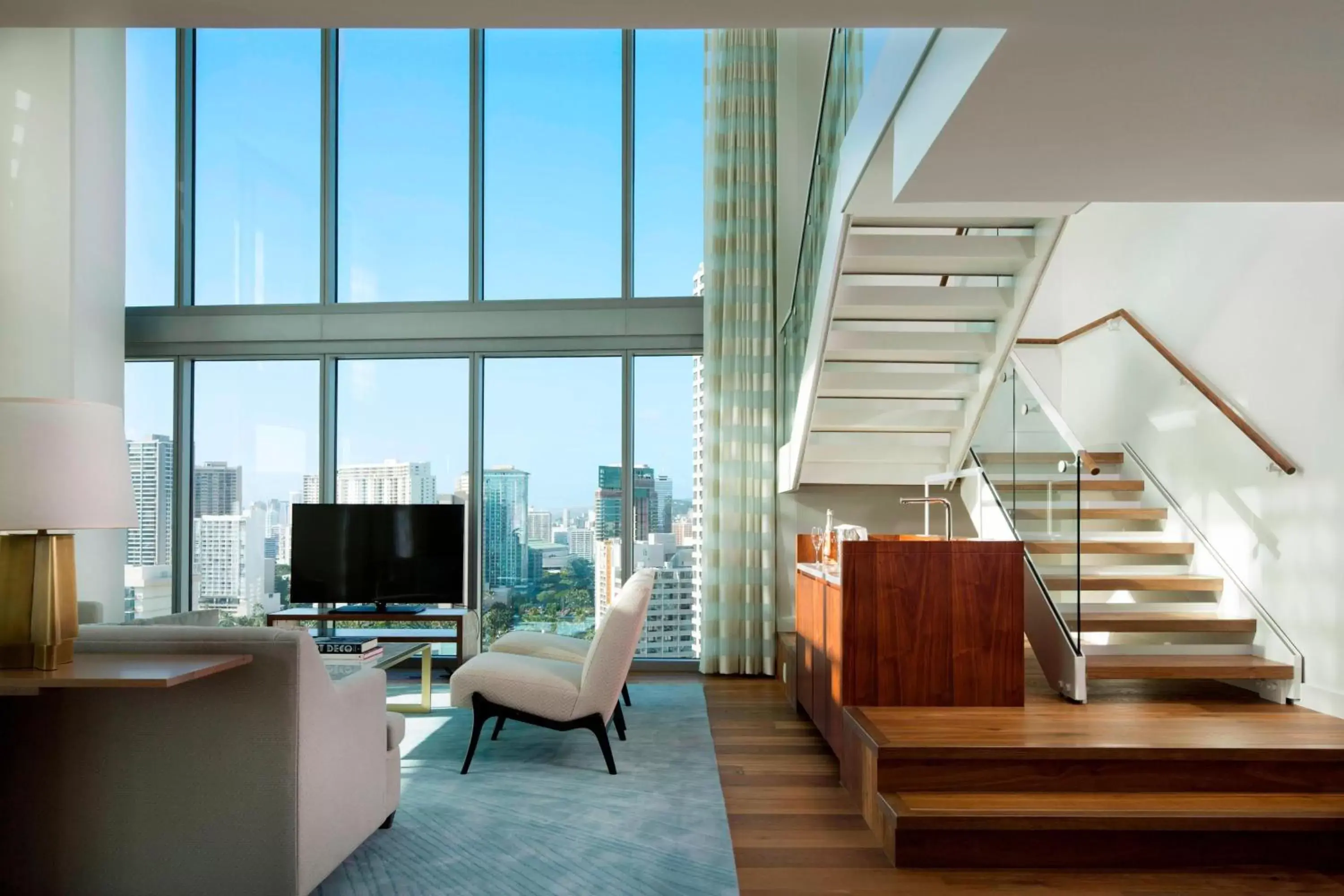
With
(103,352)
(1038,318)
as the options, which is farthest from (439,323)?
(1038,318)

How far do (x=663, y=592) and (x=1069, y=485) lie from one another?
321 cm

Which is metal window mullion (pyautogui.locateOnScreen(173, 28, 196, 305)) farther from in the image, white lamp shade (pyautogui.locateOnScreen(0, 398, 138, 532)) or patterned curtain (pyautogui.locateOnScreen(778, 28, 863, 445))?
white lamp shade (pyautogui.locateOnScreen(0, 398, 138, 532))

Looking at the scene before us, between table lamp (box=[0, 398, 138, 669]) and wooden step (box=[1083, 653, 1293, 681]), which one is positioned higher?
table lamp (box=[0, 398, 138, 669])

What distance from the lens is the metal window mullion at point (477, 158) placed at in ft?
22.1

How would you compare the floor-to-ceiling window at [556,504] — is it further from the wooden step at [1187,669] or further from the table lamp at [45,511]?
the table lamp at [45,511]

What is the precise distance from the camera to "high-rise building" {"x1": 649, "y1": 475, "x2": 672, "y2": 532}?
6617 mm

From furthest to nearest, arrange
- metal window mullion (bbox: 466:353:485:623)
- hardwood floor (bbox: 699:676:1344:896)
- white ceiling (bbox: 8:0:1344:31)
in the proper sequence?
metal window mullion (bbox: 466:353:485:623)
hardwood floor (bbox: 699:676:1344:896)
white ceiling (bbox: 8:0:1344:31)

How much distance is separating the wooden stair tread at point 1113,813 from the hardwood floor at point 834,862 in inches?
4.7

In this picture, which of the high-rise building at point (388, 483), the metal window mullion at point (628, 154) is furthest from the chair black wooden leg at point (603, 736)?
the metal window mullion at point (628, 154)

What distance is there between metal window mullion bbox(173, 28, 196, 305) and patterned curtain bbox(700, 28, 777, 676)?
13.0 feet

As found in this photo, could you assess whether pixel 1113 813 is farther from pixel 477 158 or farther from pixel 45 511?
pixel 477 158

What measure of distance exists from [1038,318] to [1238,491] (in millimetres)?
2820

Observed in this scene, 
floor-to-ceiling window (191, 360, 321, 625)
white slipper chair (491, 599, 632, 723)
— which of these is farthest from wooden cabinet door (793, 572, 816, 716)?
floor-to-ceiling window (191, 360, 321, 625)

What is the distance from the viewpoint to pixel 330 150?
6836mm
